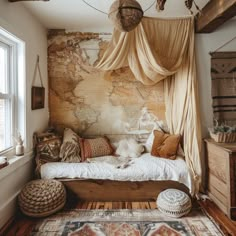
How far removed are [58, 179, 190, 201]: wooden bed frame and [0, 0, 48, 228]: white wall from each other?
0.58 m

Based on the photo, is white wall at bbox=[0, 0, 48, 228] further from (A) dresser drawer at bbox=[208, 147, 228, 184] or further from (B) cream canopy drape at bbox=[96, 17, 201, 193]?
(A) dresser drawer at bbox=[208, 147, 228, 184]

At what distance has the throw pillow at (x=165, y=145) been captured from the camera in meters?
3.29

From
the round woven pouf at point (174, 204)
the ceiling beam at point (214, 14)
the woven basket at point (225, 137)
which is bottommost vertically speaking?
the round woven pouf at point (174, 204)

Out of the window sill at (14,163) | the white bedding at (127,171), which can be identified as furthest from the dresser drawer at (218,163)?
the window sill at (14,163)

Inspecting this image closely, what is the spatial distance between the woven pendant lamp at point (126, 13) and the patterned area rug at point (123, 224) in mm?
2001

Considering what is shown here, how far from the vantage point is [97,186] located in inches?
122

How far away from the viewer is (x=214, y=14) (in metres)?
2.77

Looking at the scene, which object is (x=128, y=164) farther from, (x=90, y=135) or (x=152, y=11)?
(x=152, y=11)

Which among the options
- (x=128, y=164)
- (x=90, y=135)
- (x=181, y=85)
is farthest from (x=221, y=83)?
(x=90, y=135)

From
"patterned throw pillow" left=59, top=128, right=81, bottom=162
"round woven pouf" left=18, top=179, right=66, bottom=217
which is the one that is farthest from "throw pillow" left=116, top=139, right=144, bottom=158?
"round woven pouf" left=18, top=179, right=66, bottom=217

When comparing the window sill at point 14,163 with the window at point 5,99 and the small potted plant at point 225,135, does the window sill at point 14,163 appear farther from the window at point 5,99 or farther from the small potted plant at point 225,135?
the small potted plant at point 225,135

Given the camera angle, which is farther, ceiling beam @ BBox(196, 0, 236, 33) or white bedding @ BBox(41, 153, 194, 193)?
white bedding @ BBox(41, 153, 194, 193)

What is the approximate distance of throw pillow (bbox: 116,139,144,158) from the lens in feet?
11.5

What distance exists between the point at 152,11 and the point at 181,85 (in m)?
1.07
